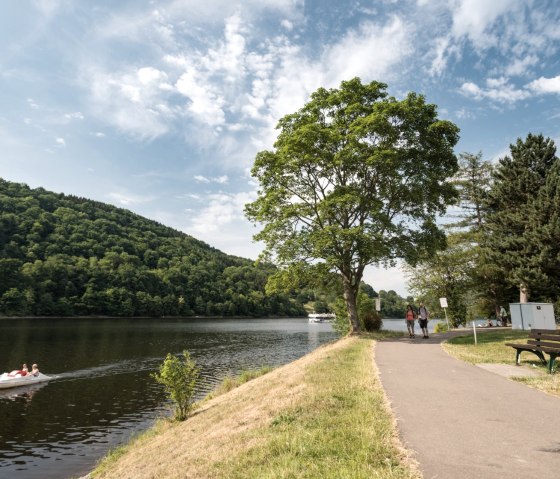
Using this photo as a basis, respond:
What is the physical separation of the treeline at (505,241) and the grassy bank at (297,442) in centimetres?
2320

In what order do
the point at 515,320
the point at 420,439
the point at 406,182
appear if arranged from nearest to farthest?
the point at 420,439, the point at 406,182, the point at 515,320

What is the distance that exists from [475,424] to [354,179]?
2169 cm

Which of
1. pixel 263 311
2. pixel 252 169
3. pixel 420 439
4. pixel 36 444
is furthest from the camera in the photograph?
pixel 263 311

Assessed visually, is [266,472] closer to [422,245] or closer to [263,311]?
[422,245]

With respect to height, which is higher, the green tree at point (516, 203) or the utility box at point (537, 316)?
the green tree at point (516, 203)

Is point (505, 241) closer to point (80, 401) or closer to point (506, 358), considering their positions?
point (506, 358)

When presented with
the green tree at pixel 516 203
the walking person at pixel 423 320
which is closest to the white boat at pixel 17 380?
the walking person at pixel 423 320

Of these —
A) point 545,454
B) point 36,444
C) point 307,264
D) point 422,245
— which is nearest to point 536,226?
point 422,245

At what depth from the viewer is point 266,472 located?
555 cm

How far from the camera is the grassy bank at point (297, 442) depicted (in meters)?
5.48

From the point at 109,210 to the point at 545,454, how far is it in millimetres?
189671

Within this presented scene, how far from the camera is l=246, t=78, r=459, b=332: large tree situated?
24375 mm

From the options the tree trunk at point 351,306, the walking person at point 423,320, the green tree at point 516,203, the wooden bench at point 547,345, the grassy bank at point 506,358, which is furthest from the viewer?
the green tree at point 516,203

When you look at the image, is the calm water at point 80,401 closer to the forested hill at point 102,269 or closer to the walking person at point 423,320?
the walking person at point 423,320
